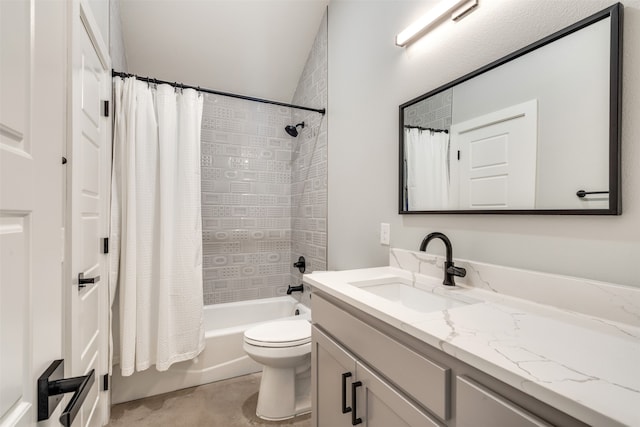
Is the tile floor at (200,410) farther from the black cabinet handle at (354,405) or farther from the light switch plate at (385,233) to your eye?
the light switch plate at (385,233)

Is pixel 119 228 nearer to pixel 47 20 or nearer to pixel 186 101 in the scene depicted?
pixel 186 101

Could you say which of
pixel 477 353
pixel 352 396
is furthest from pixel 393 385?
pixel 477 353

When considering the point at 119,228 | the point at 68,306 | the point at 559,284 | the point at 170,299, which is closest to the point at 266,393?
the point at 170,299

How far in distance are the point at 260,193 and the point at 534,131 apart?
7.71ft

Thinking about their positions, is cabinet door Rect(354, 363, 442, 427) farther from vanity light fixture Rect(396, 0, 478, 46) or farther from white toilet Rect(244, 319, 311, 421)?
vanity light fixture Rect(396, 0, 478, 46)

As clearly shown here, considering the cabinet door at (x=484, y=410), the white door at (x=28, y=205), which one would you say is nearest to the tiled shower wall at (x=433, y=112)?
the cabinet door at (x=484, y=410)

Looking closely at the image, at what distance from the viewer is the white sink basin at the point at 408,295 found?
44.0 inches

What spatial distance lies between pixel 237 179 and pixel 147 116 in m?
0.98

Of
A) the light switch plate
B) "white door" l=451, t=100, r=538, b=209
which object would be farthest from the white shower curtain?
"white door" l=451, t=100, r=538, b=209

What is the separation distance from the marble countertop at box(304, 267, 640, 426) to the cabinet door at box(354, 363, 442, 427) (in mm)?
207

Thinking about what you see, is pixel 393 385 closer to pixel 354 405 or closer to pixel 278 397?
pixel 354 405

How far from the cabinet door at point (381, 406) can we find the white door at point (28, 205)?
79 cm

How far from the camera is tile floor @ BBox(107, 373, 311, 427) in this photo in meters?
1.73

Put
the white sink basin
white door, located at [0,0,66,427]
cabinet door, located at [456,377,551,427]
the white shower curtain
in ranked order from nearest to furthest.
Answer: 1. white door, located at [0,0,66,427]
2. cabinet door, located at [456,377,551,427]
3. the white sink basin
4. the white shower curtain
